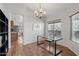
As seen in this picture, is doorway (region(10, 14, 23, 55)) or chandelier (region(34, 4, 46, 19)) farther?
doorway (region(10, 14, 23, 55))

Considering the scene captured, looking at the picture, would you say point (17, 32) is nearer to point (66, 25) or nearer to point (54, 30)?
point (54, 30)

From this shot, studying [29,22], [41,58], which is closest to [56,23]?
[29,22]

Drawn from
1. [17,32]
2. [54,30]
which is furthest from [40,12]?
[17,32]

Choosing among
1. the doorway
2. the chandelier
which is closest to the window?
the chandelier

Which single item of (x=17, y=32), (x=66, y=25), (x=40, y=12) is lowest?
(x=17, y=32)

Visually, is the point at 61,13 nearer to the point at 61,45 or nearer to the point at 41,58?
the point at 61,45

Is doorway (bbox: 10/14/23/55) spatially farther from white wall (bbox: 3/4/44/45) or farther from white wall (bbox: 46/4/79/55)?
white wall (bbox: 46/4/79/55)

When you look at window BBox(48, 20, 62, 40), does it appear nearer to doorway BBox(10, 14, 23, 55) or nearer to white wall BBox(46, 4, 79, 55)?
white wall BBox(46, 4, 79, 55)

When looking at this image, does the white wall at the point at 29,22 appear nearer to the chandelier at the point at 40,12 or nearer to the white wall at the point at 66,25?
the chandelier at the point at 40,12

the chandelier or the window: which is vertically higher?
the chandelier

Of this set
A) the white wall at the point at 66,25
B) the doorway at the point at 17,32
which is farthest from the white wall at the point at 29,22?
the white wall at the point at 66,25

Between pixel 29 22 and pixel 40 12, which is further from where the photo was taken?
pixel 29 22

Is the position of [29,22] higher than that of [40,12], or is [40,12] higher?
[40,12]

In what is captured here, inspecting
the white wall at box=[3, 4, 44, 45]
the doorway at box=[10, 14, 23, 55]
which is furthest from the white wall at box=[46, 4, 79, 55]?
the doorway at box=[10, 14, 23, 55]
